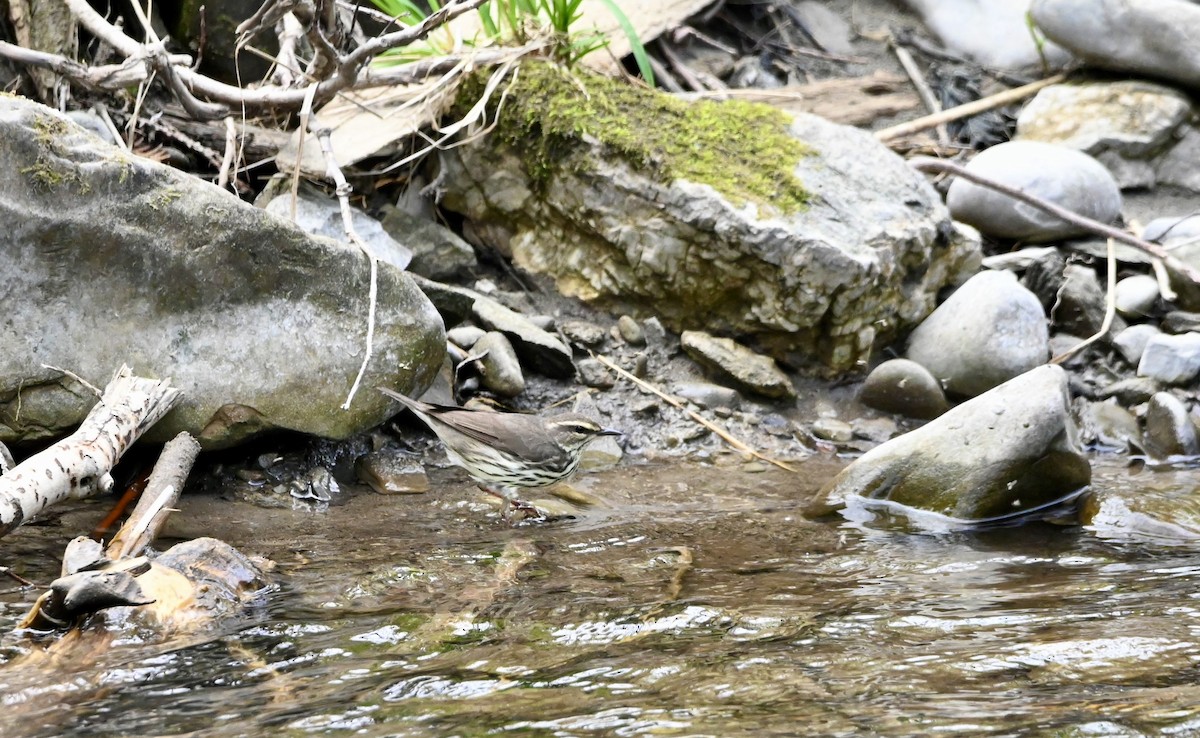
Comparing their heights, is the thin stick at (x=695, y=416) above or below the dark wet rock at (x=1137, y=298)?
below

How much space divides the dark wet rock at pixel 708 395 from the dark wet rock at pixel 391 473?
171cm

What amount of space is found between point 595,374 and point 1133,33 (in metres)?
5.59

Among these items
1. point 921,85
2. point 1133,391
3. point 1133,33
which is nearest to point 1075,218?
point 1133,391

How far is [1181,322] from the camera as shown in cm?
756

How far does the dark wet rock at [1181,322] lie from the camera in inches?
296

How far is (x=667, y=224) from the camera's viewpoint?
6816 millimetres

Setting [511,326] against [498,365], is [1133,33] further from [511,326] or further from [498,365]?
[498,365]

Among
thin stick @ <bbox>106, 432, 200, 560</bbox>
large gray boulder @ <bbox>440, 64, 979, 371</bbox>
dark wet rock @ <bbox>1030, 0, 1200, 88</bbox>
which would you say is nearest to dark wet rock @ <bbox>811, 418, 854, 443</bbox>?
large gray boulder @ <bbox>440, 64, 979, 371</bbox>

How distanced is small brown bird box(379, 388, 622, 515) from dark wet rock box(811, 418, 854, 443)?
1.70 m

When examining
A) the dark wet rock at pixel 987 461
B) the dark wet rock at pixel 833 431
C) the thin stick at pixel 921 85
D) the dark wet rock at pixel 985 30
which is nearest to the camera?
the dark wet rock at pixel 987 461

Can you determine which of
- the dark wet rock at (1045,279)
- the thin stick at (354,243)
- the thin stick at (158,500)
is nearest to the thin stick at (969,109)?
the dark wet rock at (1045,279)

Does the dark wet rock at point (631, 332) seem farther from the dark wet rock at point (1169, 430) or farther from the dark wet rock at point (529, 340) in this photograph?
the dark wet rock at point (1169, 430)

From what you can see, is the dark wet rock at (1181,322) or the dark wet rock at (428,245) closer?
the dark wet rock at (428,245)

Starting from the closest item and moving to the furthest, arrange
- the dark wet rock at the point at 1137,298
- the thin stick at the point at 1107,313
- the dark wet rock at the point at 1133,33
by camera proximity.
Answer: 1. the thin stick at the point at 1107,313
2. the dark wet rock at the point at 1137,298
3. the dark wet rock at the point at 1133,33
